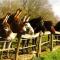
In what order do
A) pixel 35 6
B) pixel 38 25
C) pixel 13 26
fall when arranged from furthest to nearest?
pixel 35 6 < pixel 38 25 < pixel 13 26

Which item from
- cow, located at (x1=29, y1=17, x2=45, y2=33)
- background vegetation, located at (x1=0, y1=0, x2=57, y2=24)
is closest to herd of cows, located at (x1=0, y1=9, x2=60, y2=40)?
cow, located at (x1=29, y1=17, x2=45, y2=33)

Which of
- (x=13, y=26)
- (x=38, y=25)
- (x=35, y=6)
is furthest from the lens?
(x=35, y=6)

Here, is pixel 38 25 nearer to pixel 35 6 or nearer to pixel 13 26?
pixel 13 26

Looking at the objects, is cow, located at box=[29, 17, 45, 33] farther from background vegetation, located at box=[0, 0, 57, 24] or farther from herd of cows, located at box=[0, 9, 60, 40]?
background vegetation, located at box=[0, 0, 57, 24]

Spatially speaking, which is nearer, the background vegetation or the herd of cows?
the herd of cows

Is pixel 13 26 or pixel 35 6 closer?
pixel 13 26

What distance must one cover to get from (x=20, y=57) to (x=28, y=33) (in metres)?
0.61

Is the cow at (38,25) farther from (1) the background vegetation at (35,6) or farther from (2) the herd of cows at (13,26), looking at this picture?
(1) the background vegetation at (35,6)

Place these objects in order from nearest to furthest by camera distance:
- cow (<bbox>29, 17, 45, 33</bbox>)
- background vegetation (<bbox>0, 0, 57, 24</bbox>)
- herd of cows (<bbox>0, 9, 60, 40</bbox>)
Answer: herd of cows (<bbox>0, 9, 60, 40</bbox>) → cow (<bbox>29, 17, 45, 33</bbox>) → background vegetation (<bbox>0, 0, 57, 24</bbox>)

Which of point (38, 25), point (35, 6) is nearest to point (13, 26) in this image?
point (38, 25)

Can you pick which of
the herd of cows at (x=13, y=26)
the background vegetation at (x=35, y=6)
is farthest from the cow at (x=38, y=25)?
the background vegetation at (x=35, y=6)

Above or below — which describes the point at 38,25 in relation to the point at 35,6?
below

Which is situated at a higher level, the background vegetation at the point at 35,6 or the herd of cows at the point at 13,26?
the background vegetation at the point at 35,6

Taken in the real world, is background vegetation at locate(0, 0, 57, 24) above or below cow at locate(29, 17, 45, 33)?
above
